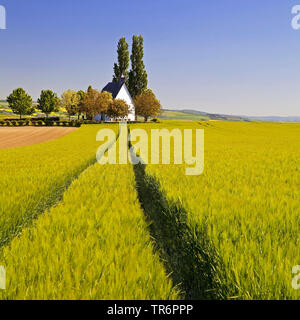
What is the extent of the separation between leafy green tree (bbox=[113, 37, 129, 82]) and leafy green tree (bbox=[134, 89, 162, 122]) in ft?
28.1

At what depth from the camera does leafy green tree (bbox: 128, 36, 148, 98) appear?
7269 cm

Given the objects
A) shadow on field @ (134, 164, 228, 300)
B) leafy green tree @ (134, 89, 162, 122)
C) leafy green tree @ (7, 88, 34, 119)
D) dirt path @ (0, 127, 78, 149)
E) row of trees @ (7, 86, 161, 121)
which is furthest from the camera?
leafy green tree @ (7, 88, 34, 119)

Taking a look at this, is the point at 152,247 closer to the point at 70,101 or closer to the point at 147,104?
the point at 147,104

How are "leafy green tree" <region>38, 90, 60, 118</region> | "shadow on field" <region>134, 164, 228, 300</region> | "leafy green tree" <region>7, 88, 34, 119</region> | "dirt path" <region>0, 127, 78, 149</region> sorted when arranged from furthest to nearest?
"leafy green tree" <region>38, 90, 60, 118</region>
"leafy green tree" <region>7, 88, 34, 119</region>
"dirt path" <region>0, 127, 78, 149</region>
"shadow on field" <region>134, 164, 228, 300</region>

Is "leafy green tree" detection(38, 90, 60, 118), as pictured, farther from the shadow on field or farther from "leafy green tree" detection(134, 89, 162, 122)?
the shadow on field


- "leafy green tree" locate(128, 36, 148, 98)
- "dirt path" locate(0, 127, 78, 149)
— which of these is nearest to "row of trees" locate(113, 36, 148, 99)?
"leafy green tree" locate(128, 36, 148, 98)

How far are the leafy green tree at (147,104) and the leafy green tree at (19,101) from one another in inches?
2130

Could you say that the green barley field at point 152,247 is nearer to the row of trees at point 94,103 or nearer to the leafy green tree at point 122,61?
the row of trees at point 94,103

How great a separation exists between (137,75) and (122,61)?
9.29 meters

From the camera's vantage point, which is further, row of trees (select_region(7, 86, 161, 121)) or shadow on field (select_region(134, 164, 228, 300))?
row of trees (select_region(7, 86, 161, 121))

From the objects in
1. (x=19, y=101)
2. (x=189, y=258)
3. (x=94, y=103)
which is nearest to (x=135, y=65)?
(x=94, y=103)

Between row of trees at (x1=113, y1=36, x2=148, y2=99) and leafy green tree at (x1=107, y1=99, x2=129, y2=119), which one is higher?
row of trees at (x1=113, y1=36, x2=148, y2=99)
